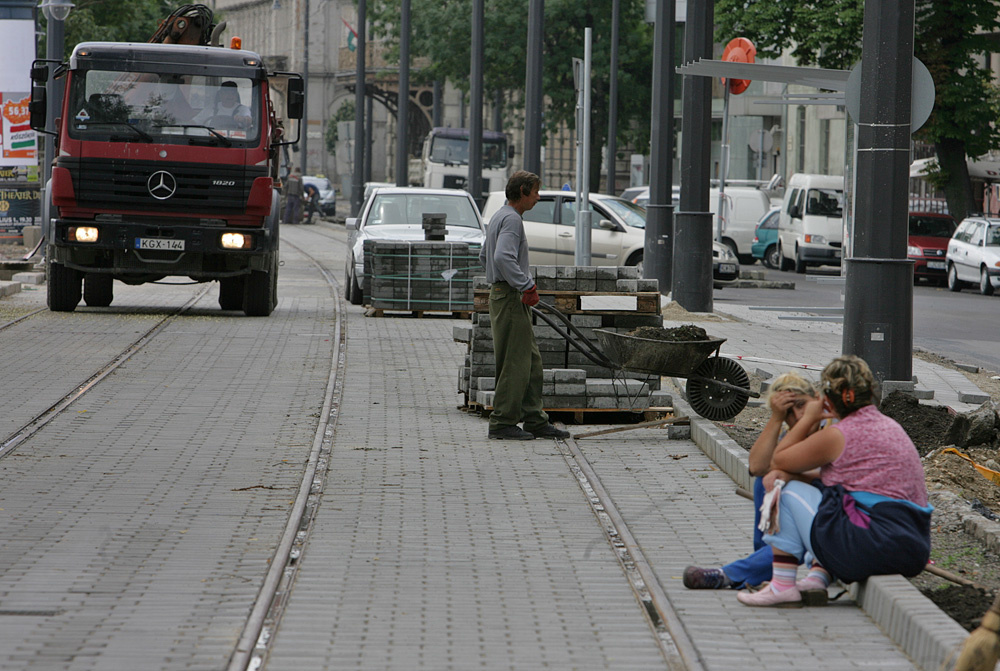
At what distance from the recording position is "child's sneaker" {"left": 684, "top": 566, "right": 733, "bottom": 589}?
6402mm

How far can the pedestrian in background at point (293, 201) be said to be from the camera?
58.6 meters

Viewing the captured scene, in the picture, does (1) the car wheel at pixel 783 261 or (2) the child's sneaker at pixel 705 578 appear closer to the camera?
(2) the child's sneaker at pixel 705 578

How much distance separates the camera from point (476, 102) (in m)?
33.1

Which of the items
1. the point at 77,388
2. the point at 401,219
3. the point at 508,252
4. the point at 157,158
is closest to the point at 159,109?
the point at 157,158

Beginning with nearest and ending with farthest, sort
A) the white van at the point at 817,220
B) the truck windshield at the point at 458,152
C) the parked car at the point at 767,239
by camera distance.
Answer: the white van at the point at 817,220 < the parked car at the point at 767,239 < the truck windshield at the point at 458,152

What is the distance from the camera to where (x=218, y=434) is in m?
10.4

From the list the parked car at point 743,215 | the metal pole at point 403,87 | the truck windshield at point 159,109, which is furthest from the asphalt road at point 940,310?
the metal pole at point 403,87

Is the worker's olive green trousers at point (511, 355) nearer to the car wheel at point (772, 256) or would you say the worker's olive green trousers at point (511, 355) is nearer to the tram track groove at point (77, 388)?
the tram track groove at point (77, 388)

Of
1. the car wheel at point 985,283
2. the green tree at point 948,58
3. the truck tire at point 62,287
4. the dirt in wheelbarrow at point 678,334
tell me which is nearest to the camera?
the dirt in wheelbarrow at point 678,334

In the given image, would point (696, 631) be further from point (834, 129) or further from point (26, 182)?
point (834, 129)

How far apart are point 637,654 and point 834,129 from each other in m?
51.0

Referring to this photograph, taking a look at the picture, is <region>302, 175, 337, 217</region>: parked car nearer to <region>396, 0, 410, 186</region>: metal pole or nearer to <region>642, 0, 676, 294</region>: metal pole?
<region>396, 0, 410, 186</region>: metal pole

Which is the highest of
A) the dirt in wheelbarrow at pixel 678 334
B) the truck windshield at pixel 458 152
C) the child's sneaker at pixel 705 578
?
the truck windshield at pixel 458 152

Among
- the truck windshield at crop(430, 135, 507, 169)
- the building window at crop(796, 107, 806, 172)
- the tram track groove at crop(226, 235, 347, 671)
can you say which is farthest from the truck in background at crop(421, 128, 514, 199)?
the tram track groove at crop(226, 235, 347, 671)
